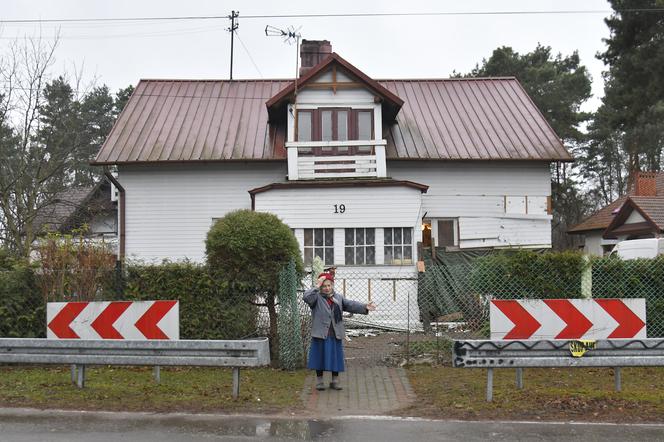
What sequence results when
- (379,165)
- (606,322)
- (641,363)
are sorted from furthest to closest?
(379,165), (606,322), (641,363)

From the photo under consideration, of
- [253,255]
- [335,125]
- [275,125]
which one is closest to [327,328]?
[253,255]

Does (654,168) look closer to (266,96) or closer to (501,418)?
(266,96)

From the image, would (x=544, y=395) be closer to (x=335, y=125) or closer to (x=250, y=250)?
(x=250, y=250)

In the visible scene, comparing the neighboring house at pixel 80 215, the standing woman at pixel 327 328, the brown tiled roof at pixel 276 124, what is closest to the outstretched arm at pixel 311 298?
the standing woman at pixel 327 328

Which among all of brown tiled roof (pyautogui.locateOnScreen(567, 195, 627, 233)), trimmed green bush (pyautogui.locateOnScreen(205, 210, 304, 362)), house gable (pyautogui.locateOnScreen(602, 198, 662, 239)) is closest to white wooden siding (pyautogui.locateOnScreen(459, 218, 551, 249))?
house gable (pyautogui.locateOnScreen(602, 198, 662, 239))

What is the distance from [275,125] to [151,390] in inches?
598

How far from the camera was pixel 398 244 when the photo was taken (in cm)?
1772

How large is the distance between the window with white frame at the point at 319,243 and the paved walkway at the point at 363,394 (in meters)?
8.08

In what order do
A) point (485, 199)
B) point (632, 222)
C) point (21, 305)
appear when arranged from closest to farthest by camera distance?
point (21, 305) → point (485, 199) → point (632, 222)

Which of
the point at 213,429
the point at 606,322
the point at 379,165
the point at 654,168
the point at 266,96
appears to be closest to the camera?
the point at 213,429

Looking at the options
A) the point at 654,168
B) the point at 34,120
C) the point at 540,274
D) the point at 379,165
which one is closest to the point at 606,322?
the point at 540,274

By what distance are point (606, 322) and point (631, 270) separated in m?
2.83

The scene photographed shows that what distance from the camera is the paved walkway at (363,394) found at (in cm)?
740

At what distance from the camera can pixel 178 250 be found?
20547mm
